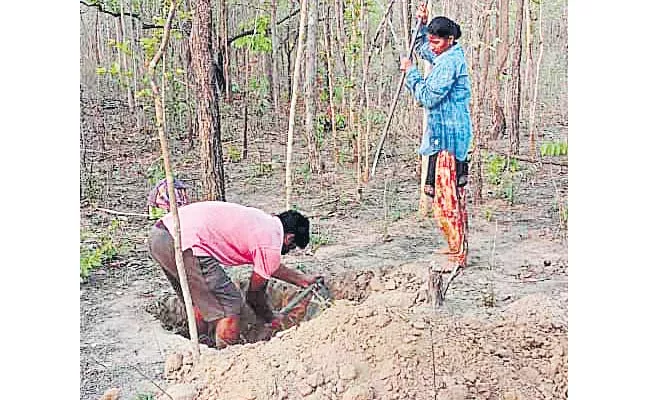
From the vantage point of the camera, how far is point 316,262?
10.3 ft

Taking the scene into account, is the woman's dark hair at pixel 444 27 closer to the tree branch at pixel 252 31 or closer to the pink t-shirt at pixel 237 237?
the tree branch at pixel 252 31

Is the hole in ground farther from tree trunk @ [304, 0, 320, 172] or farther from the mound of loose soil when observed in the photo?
tree trunk @ [304, 0, 320, 172]

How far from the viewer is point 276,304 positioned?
3.11 meters

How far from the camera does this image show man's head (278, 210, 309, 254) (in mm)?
3131

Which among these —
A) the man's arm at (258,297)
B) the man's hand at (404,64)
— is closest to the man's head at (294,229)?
the man's arm at (258,297)

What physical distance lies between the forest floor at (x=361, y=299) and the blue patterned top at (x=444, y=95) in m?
0.09

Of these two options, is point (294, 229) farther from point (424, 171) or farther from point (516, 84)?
point (516, 84)

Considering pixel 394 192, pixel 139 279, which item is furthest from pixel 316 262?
pixel 139 279

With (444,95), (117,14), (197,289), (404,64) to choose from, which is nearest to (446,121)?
(444,95)

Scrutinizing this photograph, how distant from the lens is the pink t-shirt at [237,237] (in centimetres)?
311

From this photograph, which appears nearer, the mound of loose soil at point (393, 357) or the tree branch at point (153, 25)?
the mound of loose soil at point (393, 357)
